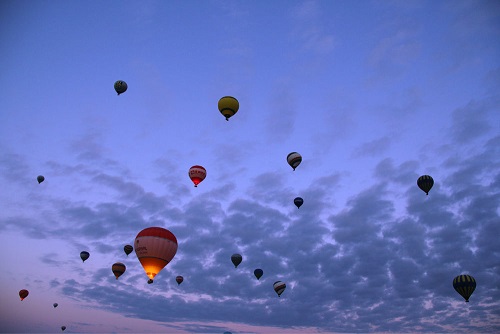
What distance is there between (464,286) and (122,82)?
42956 millimetres

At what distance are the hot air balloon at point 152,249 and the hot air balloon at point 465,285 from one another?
29.2 meters

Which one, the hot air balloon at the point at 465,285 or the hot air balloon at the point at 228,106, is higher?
the hot air balloon at the point at 228,106

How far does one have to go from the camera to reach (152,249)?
2105 centimetres

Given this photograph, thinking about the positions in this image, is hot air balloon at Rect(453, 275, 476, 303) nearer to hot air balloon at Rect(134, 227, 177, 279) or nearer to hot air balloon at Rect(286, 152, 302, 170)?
hot air balloon at Rect(286, 152, 302, 170)

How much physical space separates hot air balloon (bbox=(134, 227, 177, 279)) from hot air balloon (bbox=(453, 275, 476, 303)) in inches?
1151

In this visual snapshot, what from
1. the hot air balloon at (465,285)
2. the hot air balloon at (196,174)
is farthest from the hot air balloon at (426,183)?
the hot air balloon at (196,174)

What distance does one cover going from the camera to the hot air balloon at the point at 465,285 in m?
30.4

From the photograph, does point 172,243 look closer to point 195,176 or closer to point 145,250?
point 145,250

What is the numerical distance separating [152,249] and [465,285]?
30665mm

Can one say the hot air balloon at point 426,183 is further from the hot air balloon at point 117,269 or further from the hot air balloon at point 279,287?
the hot air balloon at point 117,269

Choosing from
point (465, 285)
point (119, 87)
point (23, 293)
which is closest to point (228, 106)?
point (119, 87)

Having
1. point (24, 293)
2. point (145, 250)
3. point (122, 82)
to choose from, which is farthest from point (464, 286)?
point (24, 293)

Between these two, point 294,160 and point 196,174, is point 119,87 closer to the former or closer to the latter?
point 196,174

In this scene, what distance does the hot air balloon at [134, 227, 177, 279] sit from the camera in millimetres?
21047
